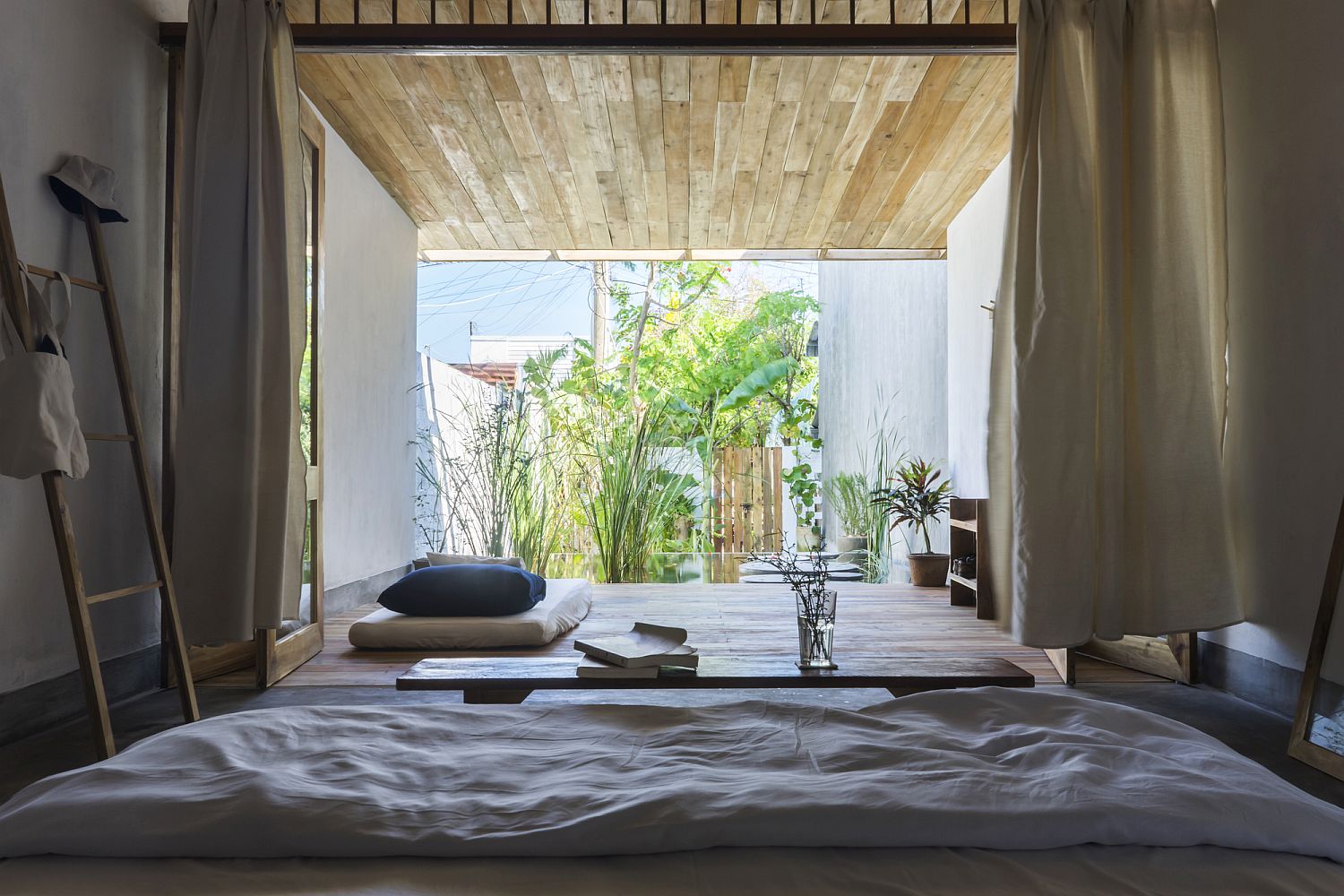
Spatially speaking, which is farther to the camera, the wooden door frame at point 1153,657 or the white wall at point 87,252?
the wooden door frame at point 1153,657

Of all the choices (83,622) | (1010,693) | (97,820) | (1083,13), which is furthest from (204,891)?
(1083,13)

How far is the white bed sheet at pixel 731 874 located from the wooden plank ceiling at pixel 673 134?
3366 millimetres

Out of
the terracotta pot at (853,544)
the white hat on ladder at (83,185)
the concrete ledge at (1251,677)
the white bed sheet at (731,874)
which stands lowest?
the concrete ledge at (1251,677)

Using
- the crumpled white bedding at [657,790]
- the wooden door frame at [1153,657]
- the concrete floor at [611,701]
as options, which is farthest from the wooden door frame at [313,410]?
the wooden door frame at [1153,657]

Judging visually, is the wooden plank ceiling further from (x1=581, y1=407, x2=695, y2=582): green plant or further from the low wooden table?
the low wooden table

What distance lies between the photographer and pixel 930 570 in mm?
5887

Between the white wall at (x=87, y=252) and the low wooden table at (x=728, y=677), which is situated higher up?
the white wall at (x=87, y=252)

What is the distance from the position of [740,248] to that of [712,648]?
373cm

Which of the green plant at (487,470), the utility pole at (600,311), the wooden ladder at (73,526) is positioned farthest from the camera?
the utility pole at (600,311)

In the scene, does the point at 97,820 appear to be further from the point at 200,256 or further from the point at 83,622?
the point at 200,256

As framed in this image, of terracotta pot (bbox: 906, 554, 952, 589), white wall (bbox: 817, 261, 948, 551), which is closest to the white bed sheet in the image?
terracotta pot (bbox: 906, 554, 952, 589)

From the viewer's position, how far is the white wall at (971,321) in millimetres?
5301

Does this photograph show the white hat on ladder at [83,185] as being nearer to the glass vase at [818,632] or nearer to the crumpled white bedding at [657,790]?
the crumpled white bedding at [657,790]

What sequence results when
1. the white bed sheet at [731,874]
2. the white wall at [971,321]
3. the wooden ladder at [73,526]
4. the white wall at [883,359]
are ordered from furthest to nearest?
the white wall at [883,359], the white wall at [971,321], the wooden ladder at [73,526], the white bed sheet at [731,874]
